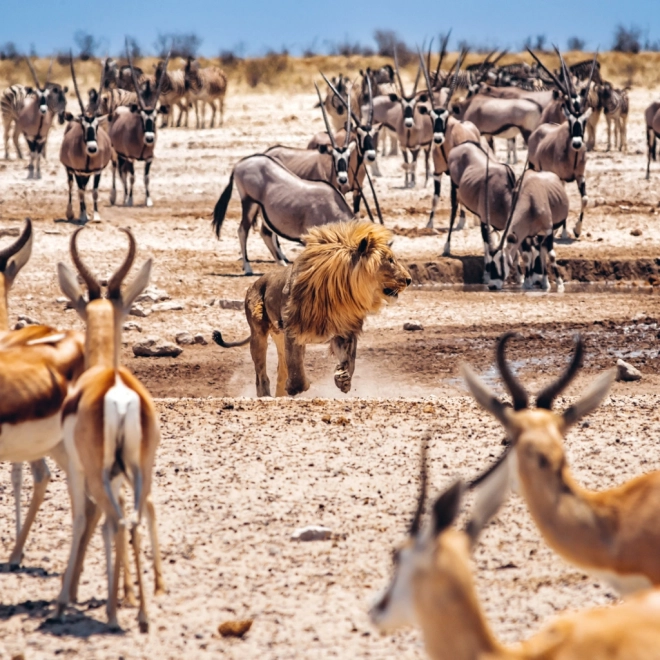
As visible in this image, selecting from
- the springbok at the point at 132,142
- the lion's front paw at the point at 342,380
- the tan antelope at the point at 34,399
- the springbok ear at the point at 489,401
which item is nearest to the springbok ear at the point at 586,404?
the springbok ear at the point at 489,401

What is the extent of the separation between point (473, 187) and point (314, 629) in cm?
1266

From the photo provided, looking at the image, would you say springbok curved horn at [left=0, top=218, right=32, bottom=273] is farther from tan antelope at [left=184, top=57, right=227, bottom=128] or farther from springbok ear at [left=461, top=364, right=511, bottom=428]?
tan antelope at [left=184, top=57, right=227, bottom=128]

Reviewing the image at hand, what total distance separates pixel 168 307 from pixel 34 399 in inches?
308

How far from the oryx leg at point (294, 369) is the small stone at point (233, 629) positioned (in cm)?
467

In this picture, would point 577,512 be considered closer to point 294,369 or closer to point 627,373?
point 294,369

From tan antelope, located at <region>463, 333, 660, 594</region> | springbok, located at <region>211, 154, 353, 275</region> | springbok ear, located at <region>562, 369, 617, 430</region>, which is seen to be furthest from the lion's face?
springbok, located at <region>211, 154, 353, 275</region>

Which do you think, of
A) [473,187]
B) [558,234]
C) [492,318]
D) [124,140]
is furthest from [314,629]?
[124,140]

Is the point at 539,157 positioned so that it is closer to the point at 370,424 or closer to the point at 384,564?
the point at 370,424

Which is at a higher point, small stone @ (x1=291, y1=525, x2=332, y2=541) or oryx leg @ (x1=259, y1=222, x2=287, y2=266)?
oryx leg @ (x1=259, y1=222, x2=287, y2=266)

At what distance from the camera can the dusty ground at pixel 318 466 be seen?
4.88 m

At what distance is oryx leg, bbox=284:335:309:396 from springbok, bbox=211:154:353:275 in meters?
5.37

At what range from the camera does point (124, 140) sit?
69.1ft

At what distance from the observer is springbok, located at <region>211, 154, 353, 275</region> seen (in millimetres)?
14867

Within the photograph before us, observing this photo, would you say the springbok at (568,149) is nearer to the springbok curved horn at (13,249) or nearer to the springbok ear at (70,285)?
the springbok curved horn at (13,249)
